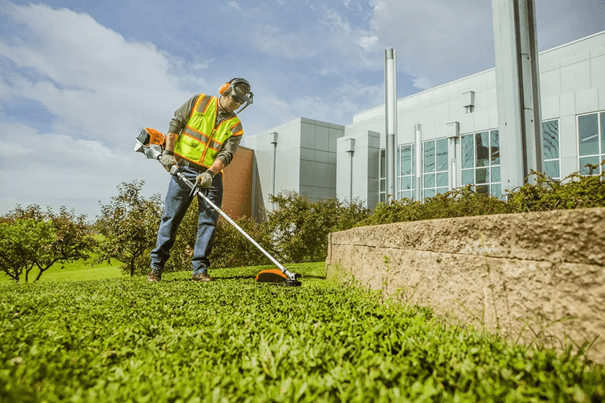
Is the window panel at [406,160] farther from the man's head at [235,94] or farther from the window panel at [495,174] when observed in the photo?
the man's head at [235,94]

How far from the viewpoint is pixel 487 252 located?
1791 mm

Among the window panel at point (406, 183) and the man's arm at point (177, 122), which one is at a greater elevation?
the window panel at point (406, 183)

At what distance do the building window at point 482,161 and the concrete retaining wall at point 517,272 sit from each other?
14.3 m

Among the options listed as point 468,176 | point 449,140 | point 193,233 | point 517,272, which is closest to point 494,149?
point 468,176

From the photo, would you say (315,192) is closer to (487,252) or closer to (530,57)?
(530,57)

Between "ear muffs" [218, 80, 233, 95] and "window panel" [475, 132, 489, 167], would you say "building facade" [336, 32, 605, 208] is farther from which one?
"ear muffs" [218, 80, 233, 95]

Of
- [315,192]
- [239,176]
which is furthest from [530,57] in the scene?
[239,176]

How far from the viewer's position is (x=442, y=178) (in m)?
17.1

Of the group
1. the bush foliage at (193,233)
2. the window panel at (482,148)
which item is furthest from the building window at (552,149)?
the bush foliage at (193,233)

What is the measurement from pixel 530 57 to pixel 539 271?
3.80m

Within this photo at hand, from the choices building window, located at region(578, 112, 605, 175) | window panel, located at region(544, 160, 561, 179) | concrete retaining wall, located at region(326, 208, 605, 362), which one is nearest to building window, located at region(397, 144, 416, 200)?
window panel, located at region(544, 160, 561, 179)

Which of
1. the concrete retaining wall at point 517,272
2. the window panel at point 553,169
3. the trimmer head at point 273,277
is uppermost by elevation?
the window panel at point 553,169

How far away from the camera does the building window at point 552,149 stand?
13.4 meters

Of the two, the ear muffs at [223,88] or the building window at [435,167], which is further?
the building window at [435,167]
